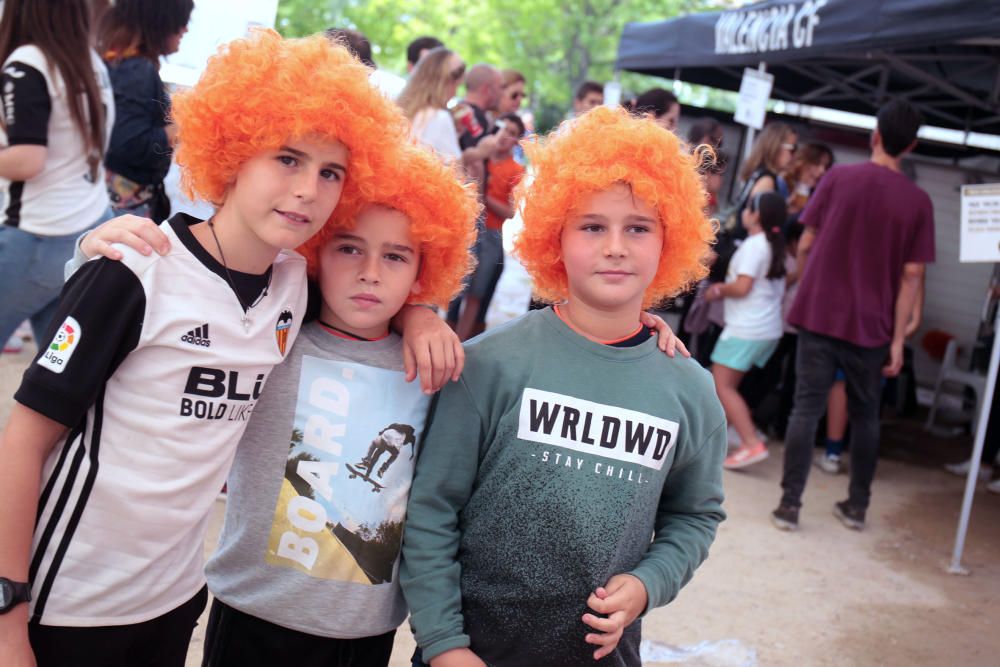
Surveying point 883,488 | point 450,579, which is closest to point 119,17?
point 450,579

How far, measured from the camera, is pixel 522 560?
1.83 meters

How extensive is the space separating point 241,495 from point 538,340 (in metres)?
0.72

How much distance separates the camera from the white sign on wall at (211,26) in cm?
338

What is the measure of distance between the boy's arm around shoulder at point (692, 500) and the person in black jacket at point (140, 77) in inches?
98.2

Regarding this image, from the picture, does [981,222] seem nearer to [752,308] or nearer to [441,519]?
[752,308]

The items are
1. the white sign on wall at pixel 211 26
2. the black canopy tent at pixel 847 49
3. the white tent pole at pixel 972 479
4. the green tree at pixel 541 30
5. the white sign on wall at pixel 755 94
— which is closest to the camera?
the white sign on wall at pixel 211 26

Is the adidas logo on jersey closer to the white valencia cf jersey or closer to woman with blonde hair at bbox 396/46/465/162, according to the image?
the white valencia cf jersey

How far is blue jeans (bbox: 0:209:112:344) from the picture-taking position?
2877 millimetres

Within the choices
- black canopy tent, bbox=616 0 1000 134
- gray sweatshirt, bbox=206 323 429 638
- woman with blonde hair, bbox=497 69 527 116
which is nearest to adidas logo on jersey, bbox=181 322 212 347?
gray sweatshirt, bbox=206 323 429 638

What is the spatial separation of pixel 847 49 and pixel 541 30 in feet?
74.6

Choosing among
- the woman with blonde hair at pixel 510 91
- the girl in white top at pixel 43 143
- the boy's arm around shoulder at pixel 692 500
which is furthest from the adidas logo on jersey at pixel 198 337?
the woman with blonde hair at pixel 510 91

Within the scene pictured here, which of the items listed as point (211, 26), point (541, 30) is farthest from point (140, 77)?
point (541, 30)

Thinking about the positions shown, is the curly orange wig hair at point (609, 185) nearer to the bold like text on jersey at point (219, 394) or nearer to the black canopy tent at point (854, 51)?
the bold like text on jersey at point (219, 394)

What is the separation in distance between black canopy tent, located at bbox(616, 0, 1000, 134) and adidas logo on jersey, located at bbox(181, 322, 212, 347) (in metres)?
4.39
